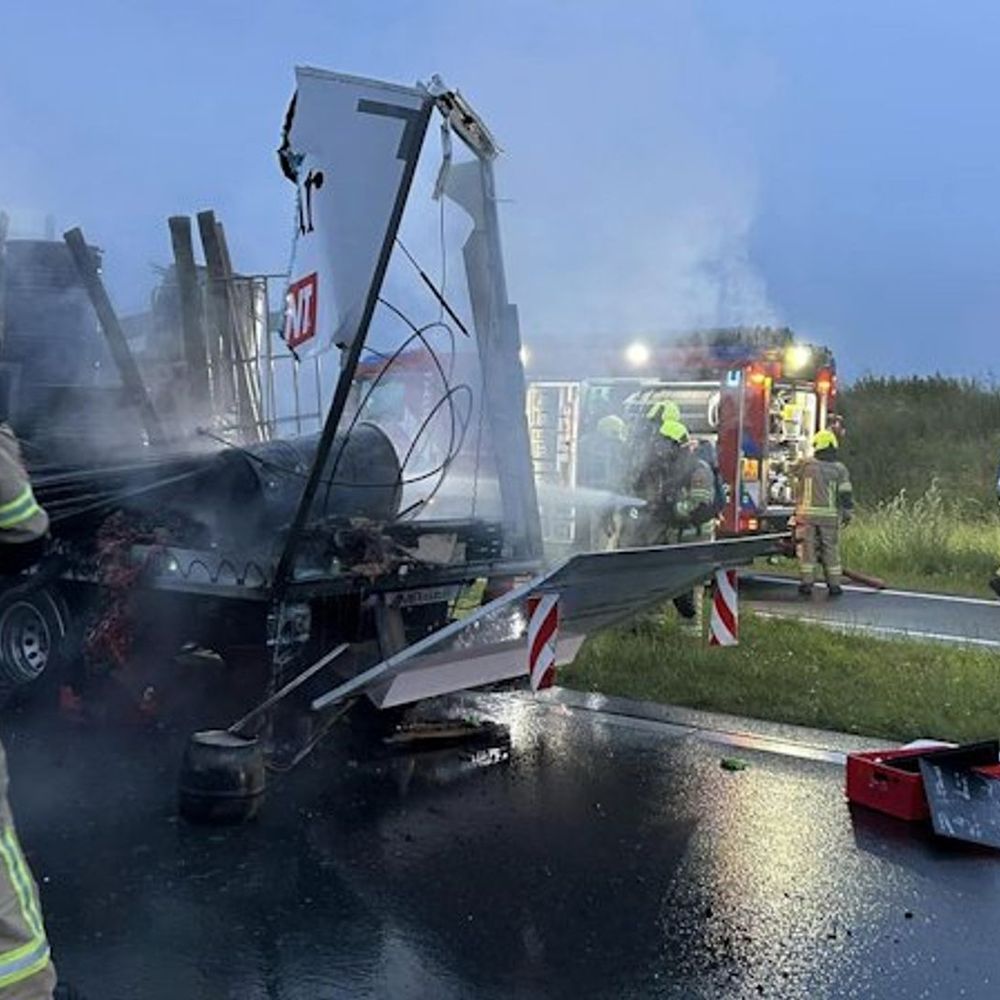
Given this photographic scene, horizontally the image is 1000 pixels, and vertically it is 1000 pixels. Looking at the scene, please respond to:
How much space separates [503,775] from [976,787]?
1907mm

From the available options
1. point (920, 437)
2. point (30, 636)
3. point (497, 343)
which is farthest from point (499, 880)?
point (920, 437)

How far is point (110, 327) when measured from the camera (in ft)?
22.7

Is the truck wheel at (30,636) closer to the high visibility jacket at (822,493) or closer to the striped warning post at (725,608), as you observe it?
the striped warning post at (725,608)

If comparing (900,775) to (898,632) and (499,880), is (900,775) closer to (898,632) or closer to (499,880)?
(499,880)

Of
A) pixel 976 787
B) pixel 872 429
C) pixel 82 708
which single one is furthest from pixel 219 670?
pixel 872 429

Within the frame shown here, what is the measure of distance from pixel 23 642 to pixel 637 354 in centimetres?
697

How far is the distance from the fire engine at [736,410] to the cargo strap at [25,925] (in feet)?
31.5

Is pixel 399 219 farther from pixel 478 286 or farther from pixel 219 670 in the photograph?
pixel 219 670

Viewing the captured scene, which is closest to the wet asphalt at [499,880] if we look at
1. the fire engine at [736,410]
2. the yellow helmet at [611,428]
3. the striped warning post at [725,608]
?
the striped warning post at [725,608]

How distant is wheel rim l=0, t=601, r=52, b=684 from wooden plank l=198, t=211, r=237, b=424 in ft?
6.78

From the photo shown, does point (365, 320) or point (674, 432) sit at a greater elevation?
point (365, 320)

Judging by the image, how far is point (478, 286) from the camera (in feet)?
19.3

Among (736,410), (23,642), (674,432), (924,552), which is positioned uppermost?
(736,410)

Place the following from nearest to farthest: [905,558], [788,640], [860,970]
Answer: [860,970] → [788,640] → [905,558]
